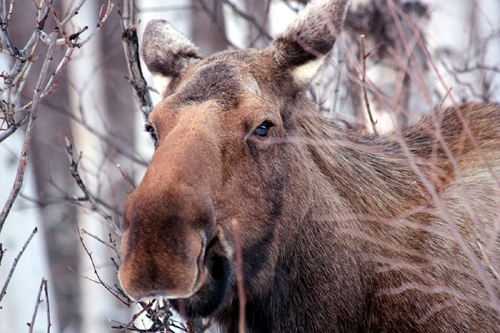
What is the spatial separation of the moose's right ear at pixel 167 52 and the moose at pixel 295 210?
0.01 meters

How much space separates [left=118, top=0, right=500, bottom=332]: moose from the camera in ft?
9.44

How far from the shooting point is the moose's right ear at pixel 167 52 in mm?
4043

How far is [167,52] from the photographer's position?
13.4 ft

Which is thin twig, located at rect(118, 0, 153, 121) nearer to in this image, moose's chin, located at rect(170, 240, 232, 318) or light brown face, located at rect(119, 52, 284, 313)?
light brown face, located at rect(119, 52, 284, 313)

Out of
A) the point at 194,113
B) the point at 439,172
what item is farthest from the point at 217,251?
the point at 439,172

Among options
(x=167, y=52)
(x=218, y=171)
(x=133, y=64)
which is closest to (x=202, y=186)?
(x=218, y=171)

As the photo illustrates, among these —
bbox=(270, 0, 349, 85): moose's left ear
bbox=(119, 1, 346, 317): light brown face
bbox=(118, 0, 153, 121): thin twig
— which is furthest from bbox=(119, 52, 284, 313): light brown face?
bbox=(118, 0, 153, 121): thin twig

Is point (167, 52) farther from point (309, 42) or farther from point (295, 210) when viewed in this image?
point (295, 210)

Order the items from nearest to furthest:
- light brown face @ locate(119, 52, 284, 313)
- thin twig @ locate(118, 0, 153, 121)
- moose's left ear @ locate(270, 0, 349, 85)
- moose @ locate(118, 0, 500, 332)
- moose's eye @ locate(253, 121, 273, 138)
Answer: light brown face @ locate(119, 52, 284, 313), moose @ locate(118, 0, 500, 332), moose's eye @ locate(253, 121, 273, 138), moose's left ear @ locate(270, 0, 349, 85), thin twig @ locate(118, 0, 153, 121)

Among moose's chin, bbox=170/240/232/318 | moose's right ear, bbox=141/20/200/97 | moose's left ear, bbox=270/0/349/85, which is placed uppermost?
moose's right ear, bbox=141/20/200/97

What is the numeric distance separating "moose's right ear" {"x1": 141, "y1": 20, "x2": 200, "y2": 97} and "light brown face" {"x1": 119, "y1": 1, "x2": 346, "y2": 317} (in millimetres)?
15

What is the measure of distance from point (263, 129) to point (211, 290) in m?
0.95

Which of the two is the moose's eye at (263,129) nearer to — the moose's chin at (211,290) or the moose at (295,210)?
the moose at (295,210)

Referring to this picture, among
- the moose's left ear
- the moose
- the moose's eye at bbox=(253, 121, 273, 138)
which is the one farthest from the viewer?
the moose's left ear
